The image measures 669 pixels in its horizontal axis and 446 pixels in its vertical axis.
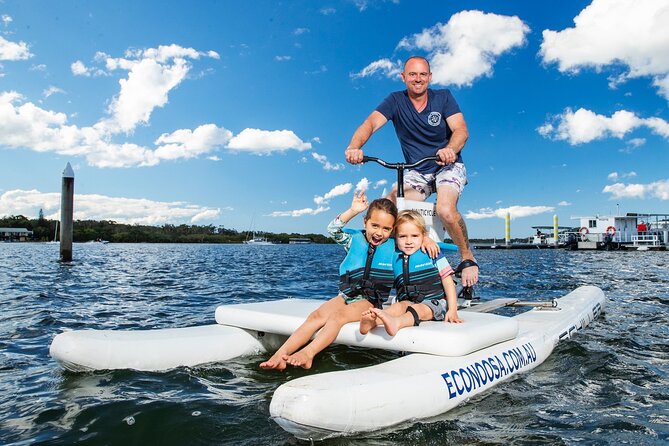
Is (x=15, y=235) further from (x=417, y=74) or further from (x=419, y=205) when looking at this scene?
(x=417, y=74)

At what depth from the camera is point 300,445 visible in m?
2.89

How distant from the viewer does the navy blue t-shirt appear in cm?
559

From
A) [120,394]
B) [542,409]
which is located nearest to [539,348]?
[542,409]

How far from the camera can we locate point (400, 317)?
396cm

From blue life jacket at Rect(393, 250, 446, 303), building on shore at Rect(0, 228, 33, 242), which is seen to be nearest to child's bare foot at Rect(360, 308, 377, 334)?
blue life jacket at Rect(393, 250, 446, 303)

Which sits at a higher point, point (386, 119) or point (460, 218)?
point (386, 119)

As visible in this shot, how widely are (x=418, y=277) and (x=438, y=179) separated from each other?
159cm

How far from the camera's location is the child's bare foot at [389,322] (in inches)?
146

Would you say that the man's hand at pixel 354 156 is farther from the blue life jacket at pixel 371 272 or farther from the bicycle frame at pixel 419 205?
the blue life jacket at pixel 371 272

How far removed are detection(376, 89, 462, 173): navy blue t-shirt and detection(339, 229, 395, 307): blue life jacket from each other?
1542 millimetres

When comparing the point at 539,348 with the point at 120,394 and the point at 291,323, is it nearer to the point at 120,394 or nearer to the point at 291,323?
the point at 291,323

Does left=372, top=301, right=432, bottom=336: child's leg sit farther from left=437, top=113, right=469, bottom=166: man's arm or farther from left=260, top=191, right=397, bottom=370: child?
left=437, top=113, right=469, bottom=166: man's arm

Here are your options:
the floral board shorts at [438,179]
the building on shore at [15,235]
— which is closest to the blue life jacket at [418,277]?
the floral board shorts at [438,179]

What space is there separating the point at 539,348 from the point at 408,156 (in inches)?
99.4
